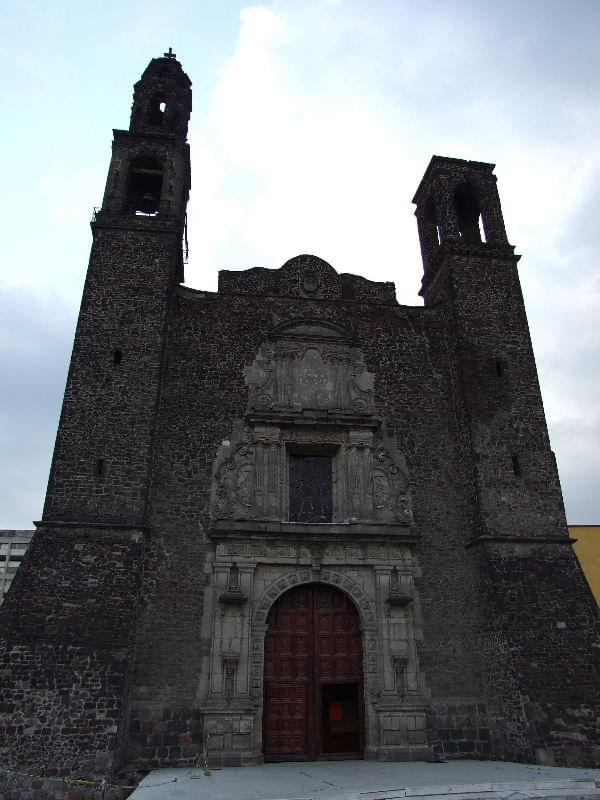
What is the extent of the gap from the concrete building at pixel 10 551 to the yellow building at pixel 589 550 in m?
15.1

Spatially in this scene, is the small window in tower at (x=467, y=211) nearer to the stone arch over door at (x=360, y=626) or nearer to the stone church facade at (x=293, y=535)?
the stone church facade at (x=293, y=535)

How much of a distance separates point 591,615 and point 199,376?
937 centimetres

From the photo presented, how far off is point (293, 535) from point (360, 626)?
2171 mm

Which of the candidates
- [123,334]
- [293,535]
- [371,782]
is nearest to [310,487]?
[293,535]

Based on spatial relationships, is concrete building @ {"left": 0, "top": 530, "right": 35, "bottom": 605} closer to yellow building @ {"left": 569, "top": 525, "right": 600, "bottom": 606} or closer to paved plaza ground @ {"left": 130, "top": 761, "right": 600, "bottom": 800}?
paved plaza ground @ {"left": 130, "top": 761, "right": 600, "bottom": 800}

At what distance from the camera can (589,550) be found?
54.9 ft

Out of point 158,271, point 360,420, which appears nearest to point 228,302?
point 158,271

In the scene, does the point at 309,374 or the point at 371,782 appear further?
the point at 309,374

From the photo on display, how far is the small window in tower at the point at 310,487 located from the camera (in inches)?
526

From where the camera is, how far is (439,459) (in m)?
14.3

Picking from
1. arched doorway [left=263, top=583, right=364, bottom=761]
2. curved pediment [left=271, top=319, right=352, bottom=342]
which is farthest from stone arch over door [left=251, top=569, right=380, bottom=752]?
curved pediment [left=271, top=319, right=352, bottom=342]

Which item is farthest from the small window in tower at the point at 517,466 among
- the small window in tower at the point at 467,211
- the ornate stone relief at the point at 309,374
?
the small window in tower at the point at 467,211

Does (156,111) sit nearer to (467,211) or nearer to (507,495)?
(467,211)

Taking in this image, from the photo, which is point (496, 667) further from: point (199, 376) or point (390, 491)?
point (199, 376)
